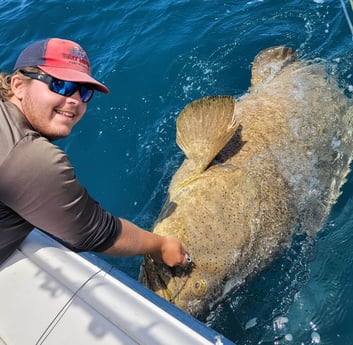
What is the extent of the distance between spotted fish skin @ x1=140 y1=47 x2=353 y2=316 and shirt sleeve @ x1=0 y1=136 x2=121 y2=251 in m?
1.08

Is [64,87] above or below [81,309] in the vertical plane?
above

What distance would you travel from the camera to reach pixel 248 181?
4.18m

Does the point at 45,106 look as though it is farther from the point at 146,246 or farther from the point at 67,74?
the point at 146,246

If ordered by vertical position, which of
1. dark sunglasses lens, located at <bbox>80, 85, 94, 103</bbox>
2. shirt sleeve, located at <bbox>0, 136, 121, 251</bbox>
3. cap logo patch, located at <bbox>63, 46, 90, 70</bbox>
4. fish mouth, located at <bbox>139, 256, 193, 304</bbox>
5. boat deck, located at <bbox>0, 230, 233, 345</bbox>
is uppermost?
cap logo patch, located at <bbox>63, 46, 90, 70</bbox>

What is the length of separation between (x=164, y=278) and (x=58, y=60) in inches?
73.1

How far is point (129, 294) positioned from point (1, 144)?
3.42 feet

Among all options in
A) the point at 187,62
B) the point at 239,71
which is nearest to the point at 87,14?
the point at 187,62

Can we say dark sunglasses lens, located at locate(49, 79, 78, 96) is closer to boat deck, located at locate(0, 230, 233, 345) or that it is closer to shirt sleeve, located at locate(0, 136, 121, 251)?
shirt sleeve, located at locate(0, 136, 121, 251)

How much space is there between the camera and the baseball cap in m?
2.52

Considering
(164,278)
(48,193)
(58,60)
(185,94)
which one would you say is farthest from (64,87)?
(185,94)

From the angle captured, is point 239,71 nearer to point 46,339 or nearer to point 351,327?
point 351,327

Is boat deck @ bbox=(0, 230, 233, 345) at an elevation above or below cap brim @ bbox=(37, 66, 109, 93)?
below

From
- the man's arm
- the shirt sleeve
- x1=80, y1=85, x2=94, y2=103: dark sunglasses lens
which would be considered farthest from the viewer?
the man's arm

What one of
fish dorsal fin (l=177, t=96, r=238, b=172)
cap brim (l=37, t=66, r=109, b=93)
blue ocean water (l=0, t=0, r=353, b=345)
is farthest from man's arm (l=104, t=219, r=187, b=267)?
fish dorsal fin (l=177, t=96, r=238, b=172)
